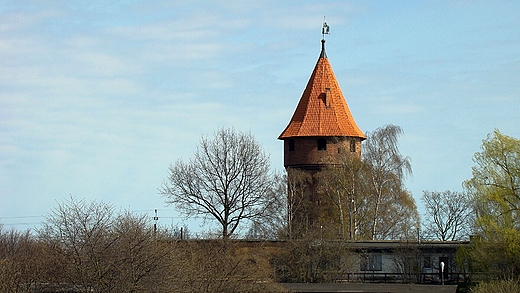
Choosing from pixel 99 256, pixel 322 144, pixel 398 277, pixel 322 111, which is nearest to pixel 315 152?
pixel 322 144

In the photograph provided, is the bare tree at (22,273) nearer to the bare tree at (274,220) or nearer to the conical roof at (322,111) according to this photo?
the bare tree at (274,220)

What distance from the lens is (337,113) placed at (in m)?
61.0

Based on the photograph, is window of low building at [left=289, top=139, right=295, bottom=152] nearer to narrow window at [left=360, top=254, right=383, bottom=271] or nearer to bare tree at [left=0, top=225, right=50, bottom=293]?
narrow window at [left=360, top=254, right=383, bottom=271]

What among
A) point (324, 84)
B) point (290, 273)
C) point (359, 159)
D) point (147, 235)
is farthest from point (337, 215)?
point (147, 235)

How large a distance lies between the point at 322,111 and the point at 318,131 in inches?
79.6

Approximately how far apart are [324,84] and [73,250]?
37.5 meters

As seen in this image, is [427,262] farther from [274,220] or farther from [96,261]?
[96,261]

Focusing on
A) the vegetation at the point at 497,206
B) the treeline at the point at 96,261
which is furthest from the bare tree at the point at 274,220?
the treeline at the point at 96,261

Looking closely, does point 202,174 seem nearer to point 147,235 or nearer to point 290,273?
point 290,273

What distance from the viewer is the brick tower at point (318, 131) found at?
5894 cm

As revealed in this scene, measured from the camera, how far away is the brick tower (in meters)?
58.9

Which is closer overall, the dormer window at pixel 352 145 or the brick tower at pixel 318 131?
the brick tower at pixel 318 131

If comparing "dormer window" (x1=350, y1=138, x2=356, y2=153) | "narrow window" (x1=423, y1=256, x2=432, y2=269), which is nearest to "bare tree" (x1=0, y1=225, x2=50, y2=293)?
"narrow window" (x1=423, y1=256, x2=432, y2=269)

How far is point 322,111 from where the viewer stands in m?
60.9
